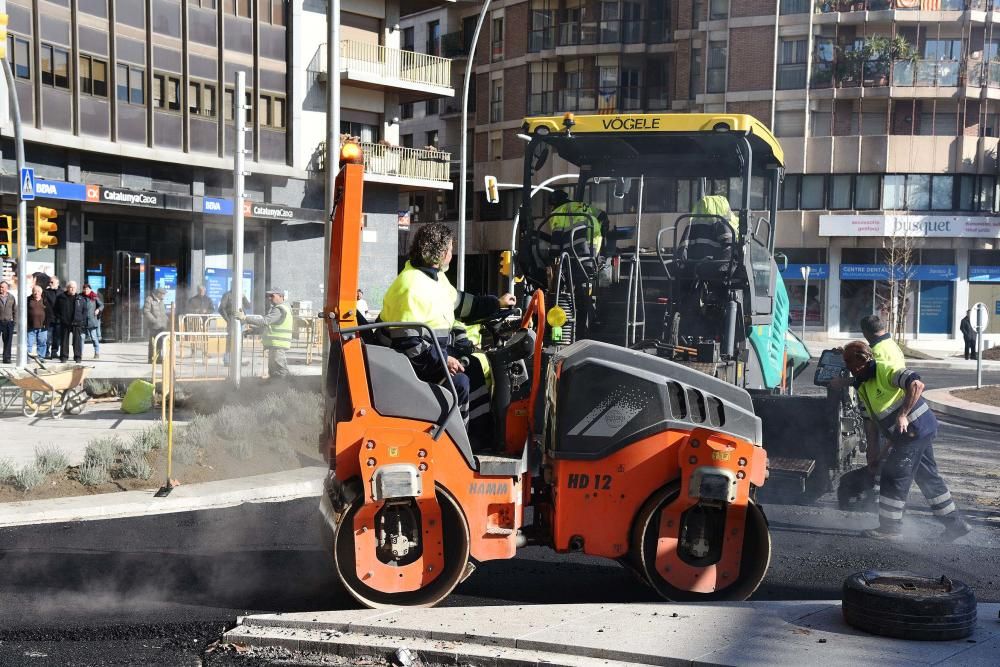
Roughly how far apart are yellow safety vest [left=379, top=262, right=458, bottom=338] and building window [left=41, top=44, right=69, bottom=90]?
78.6ft

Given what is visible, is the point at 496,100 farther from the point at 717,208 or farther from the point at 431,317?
the point at 431,317

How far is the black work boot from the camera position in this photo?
7895 millimetres

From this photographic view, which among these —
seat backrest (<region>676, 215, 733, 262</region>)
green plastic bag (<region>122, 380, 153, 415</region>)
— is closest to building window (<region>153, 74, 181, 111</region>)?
green plastic bag (<region>122, 380, 153, 415</region>)

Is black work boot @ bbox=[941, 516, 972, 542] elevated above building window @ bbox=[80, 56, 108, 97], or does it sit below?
below

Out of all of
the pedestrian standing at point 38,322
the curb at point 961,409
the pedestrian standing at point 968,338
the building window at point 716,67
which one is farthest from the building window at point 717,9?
the pedestrian standing at point 38,322

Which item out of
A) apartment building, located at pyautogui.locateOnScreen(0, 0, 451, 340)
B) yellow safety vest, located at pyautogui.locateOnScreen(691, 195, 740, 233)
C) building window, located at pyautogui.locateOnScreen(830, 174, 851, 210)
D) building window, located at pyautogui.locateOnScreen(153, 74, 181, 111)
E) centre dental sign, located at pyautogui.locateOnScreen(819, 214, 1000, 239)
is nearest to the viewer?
yellow safety vest, located at pyautogui.locateOnScreen(691, 195, 740, 233)

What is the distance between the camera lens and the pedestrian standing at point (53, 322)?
2264 centimetres

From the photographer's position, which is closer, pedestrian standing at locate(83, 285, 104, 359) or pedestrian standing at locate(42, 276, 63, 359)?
pedestrian standing at locate(42, 276, 63, 359)

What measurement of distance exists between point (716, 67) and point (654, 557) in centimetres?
4284

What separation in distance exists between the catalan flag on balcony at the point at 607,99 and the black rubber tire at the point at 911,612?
45.9 m

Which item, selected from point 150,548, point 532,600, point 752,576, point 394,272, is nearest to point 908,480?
point 752,576

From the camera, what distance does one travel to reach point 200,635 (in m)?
5.49

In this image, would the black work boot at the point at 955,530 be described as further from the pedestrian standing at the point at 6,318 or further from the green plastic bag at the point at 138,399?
the pedestrian standing at the point at 6,318

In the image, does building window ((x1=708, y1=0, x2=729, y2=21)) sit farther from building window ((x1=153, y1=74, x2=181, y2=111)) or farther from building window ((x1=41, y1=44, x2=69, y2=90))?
building window ((x1=41, y1=44, x2=69, y2=90))
